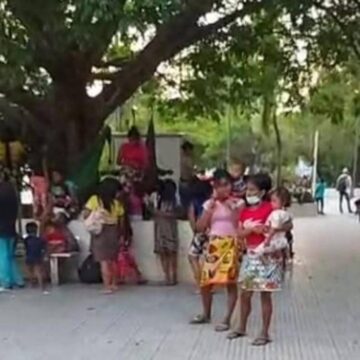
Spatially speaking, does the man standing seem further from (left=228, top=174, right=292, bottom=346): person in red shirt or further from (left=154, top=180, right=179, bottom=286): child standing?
(left=228, top=174, right=292, bottom=346): person in red shirt

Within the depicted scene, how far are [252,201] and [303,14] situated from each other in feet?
14.8

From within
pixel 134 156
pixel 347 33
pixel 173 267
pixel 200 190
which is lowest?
pixel 173 267

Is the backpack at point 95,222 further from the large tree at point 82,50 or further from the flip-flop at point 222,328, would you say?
the flip-flop at point 222,328

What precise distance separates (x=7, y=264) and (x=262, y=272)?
17.3 ft

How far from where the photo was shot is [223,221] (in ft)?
32.8

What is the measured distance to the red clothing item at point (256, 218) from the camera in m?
9.11

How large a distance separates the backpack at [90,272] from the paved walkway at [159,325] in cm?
25

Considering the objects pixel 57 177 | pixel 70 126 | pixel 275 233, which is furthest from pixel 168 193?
pixel 275 233

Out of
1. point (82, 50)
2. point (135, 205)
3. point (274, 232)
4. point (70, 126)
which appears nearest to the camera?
point (274, 232)

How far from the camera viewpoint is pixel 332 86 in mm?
21797

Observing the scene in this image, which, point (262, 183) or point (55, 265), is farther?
point (55, 265)

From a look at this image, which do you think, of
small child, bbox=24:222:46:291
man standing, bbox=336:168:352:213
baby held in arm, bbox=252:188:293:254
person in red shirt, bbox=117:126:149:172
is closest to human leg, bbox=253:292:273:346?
baby held in arm, bbox=252:188:293:254

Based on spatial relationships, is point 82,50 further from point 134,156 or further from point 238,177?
point 238,177

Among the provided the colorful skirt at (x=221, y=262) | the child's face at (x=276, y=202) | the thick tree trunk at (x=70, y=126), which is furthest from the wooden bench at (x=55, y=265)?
the child's face at (x=276, y=202)
